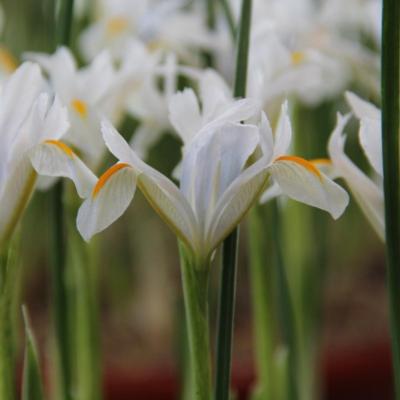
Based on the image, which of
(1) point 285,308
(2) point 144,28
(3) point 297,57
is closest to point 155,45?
(2) point 144,28

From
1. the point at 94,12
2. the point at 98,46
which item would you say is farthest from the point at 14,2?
the point at 98,46

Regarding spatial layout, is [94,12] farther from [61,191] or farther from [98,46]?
[61,191]

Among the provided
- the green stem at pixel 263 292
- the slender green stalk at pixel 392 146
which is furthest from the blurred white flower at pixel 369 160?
the green stem at pixel 263 292

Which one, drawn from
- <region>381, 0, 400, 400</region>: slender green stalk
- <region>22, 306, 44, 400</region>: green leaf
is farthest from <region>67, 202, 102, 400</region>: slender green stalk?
<region>381, 0, 400, 400</region>: slender green stalk

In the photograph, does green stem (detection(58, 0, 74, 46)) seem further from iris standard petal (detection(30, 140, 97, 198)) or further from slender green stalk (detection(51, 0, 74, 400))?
iris standard petal (detection(30, 140, 97, 198))

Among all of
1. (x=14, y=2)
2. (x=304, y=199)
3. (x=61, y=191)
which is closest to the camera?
(x=304, y=199)

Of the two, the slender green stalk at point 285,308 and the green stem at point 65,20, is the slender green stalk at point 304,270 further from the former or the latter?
the green stem at point 65,20
